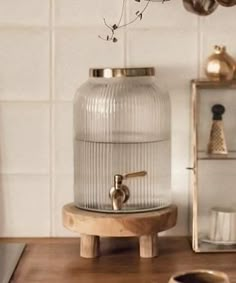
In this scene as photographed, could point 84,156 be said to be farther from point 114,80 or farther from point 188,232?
point 188,232

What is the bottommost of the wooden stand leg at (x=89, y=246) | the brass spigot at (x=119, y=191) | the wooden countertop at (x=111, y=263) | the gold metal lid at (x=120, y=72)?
the wooden countertop at (x=111, y=263)

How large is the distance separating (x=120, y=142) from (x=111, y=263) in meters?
0.20

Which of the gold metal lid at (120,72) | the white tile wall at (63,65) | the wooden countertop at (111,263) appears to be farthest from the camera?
the white tile wall at (63,65)

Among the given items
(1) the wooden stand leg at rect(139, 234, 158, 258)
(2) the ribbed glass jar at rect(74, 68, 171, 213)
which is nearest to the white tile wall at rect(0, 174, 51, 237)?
(2) the ribbed glass jar at rect(74, 68, 171, 213)

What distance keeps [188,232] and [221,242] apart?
0.28 feet

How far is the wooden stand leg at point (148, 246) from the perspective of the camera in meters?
1.09

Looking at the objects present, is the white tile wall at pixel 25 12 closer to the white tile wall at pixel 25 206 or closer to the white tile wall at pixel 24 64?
the white tile wall at pixel 24 64

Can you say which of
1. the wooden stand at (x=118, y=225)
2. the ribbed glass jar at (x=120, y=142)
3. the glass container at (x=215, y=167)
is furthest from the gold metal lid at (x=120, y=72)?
the wooden stand at (x=118, y=225)

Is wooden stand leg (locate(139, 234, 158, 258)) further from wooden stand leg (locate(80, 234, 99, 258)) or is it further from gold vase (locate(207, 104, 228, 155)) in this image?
gold vase (locate(207, 104, 228, 155))

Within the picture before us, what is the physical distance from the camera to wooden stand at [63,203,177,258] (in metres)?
1.05

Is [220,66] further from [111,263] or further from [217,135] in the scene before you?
[111,263]

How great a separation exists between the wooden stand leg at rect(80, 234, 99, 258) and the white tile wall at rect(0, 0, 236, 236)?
0.52 feet

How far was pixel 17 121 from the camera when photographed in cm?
122

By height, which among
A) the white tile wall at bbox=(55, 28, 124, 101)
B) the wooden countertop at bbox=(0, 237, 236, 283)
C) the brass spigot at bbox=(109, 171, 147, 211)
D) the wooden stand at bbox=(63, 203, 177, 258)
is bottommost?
the wooden countertop at bbox=(0, 237, 236, 283)
